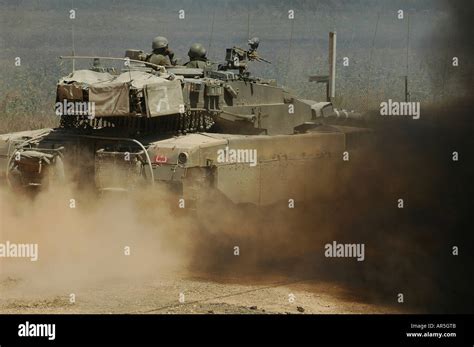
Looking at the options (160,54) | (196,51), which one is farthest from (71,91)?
(196,51)

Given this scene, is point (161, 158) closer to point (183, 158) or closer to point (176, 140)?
point (183, 158)

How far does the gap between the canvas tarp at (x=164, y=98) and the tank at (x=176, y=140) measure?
0.02 metres

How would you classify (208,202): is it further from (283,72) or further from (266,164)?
(283,72)

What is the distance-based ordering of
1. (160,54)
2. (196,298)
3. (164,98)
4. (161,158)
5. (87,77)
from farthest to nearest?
1. (160,54)
2. (87,77)
3. (164,98)
4. (161,158)
5. (196,298)

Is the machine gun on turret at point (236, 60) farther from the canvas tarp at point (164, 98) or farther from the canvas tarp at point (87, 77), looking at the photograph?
the canvas tarp at point (87, 77)

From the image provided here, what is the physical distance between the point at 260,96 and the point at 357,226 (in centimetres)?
295

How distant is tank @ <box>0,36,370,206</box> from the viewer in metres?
16.1

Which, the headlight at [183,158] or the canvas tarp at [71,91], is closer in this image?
the headlight at [183,158]

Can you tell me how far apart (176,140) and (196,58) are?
300 cm

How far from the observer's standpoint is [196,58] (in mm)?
19125

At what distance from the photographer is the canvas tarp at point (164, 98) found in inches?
632

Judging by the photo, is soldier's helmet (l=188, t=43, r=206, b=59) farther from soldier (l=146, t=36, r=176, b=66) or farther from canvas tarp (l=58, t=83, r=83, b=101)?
canvas tarp (l=58, t=83, r=83, b=101)

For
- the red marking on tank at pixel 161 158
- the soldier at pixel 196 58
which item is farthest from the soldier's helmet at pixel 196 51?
the red marking on tank at pixel 161 158
